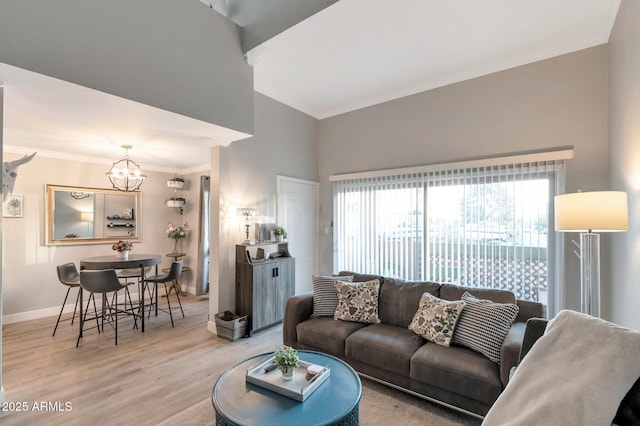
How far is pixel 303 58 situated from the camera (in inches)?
135

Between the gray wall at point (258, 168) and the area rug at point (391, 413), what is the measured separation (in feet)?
5.54

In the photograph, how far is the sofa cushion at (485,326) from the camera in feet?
6.98

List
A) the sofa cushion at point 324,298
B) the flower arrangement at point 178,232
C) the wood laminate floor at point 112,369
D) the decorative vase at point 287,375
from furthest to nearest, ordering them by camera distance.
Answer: the flower arrangement at point 178,232, the sofa cushion at point 324,298, the wood laminate floor at point 112,369, the decorative vase at point 287,375

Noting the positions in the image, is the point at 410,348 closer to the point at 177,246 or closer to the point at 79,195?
the point at 177,246

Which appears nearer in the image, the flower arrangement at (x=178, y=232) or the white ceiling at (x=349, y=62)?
the white ceiling at (x=349, y=62)

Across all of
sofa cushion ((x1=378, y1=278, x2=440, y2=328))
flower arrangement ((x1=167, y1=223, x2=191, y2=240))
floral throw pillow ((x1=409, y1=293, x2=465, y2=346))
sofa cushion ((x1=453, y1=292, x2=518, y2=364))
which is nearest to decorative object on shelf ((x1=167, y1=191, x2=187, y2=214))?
flower arrangement ((x1=167, y1=223, x2=191, y2=240))

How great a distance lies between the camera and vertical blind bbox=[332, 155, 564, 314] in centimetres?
331

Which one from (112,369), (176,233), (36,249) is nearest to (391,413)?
(112,369)

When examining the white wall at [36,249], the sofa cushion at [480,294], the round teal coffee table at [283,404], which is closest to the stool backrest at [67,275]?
the white wall at [36,249]

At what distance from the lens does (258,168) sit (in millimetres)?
4336

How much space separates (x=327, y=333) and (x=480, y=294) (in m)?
1.42

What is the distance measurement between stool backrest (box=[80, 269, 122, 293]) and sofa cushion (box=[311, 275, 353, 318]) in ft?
7.86

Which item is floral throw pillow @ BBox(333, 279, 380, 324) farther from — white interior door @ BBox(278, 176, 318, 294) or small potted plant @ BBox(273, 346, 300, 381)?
white interior door @ BBox(278, 176, 318, 294)

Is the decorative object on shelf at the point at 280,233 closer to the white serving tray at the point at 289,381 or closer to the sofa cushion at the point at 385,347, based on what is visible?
the sofa cushion at the point at 385,347
